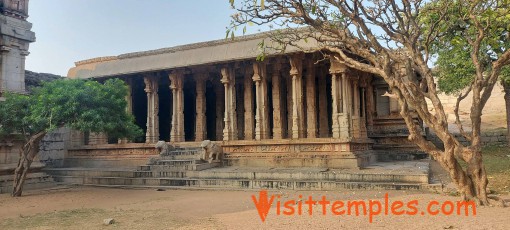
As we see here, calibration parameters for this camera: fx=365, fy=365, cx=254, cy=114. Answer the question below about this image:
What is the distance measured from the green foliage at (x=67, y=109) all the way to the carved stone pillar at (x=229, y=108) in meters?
5.49

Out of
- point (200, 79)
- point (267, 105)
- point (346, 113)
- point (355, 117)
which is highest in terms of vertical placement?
point (200, 79)

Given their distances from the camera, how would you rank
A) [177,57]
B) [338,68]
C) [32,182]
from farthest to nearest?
1. [177,57]
2. [338,68]
3. [32,182]

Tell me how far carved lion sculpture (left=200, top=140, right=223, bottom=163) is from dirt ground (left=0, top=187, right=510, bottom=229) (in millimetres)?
3131

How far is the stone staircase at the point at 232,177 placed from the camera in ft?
36.2

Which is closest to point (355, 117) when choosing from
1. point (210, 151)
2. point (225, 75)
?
point (225, 75)

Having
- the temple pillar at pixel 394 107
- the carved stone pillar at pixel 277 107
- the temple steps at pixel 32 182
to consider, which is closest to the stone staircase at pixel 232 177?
the temple steps at pixel 32 182

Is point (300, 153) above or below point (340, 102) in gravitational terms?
below

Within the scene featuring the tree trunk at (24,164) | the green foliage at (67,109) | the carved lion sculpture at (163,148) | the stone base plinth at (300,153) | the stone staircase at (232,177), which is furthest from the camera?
the carved lion sculpture at (163,148)

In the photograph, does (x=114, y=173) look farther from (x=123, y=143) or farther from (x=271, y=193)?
(x=271, y=193)

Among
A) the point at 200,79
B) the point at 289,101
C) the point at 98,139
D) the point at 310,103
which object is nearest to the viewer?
the point at 310,103

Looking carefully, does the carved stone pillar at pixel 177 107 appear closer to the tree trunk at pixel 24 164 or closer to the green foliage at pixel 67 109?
the green foliage at pixel 67 109

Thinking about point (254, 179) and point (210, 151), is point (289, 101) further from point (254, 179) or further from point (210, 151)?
point (254, 179)

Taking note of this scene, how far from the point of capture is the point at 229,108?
17516 millimetres

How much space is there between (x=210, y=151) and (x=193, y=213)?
7246 millimetres
